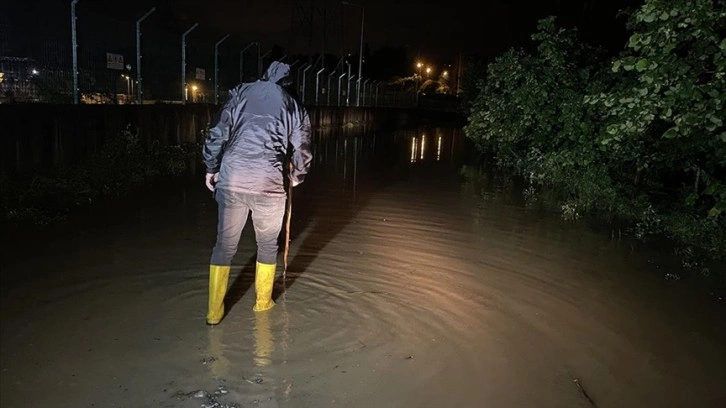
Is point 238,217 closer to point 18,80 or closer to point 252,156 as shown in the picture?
point 252,156

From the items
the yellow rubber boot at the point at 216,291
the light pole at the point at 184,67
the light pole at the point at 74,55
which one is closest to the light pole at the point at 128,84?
the light pole at the point at 74,55

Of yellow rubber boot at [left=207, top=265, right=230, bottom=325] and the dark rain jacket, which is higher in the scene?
the dark rain jacket

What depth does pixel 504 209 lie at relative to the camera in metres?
10.1

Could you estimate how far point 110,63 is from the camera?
11.8 m

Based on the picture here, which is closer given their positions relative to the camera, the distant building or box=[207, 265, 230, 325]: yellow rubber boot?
box=[207, 265, 230, 325]: yellow rubber boot

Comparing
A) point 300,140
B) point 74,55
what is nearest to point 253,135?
point 300,140

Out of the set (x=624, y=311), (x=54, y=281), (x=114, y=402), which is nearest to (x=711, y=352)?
(x=624, y=311)

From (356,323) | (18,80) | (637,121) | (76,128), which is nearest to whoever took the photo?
(356,323)

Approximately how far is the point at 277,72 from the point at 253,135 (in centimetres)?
50

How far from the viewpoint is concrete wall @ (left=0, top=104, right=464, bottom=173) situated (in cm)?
789

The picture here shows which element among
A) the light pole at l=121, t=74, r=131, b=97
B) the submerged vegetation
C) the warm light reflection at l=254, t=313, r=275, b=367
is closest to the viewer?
the warm light reflection at l=254, t=313, r=275, b=367

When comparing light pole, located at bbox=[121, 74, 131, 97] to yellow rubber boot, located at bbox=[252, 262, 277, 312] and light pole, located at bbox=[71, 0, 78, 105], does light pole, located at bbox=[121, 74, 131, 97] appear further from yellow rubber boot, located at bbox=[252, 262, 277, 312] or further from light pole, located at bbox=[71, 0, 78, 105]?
yellow rubber boot, located at bbox=[252, 262, 277, 312]

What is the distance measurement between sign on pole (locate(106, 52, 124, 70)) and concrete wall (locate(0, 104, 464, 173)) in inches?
41.8


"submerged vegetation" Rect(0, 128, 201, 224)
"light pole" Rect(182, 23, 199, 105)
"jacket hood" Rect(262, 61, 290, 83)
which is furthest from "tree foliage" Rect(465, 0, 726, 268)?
"light pole" Rect(182, 23, 199, 105)
